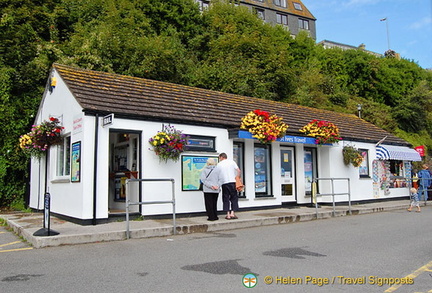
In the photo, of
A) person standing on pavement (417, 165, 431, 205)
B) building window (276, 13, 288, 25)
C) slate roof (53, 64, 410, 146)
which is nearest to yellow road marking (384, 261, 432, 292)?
slate roof (53, 64, 410, 146)

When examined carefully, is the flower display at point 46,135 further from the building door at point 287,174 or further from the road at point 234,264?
the building door at point 287,174

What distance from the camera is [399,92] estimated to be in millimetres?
33875

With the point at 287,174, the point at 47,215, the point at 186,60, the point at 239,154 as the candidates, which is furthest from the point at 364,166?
the point at 47,215

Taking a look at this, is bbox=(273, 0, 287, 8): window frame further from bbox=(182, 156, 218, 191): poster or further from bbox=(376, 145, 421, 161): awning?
bbox=(182, 156, 218, 191): poster

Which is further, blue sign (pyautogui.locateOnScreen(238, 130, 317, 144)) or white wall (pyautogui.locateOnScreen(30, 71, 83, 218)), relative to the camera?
blue sign (pyautogui.locateOnScreen(238, 130, 317, 144))

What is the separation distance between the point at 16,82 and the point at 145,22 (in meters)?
10.6

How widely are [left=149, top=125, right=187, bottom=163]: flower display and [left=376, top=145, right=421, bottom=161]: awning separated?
10.9 m

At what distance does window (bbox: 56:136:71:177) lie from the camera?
11359 millimetres

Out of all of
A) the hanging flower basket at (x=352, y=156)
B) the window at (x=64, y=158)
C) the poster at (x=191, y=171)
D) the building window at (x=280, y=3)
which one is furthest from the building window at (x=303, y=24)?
the window at (x=64, y=158)

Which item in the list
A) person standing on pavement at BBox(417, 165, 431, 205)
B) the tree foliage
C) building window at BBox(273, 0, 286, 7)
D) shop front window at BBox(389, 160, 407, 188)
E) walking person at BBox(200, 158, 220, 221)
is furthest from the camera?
building window at BBox(273, 0, 286, 7)

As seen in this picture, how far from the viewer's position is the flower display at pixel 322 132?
1412 centimetres

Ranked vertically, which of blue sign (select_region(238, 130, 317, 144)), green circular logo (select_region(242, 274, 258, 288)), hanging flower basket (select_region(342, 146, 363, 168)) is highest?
blue sign (select_region(238, 130, 317, 144))

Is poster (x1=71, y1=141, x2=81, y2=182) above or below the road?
above

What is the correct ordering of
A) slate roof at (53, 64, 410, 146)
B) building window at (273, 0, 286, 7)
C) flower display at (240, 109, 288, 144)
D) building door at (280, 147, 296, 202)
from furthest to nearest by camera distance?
building window at (273, 0, 286, 7) < building door at (280, 147, 296, 202) < flower display at (240, 109, 288, 144) < slate roof at (53, 64, 410, 146)
